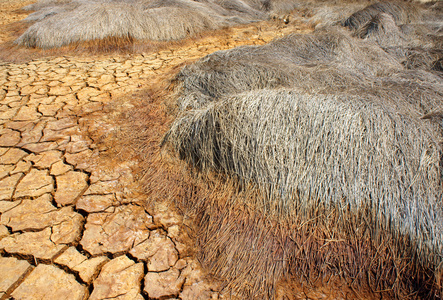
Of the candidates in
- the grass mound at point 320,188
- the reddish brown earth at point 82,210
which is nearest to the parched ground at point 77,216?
the reddish brown earth at point 82,210

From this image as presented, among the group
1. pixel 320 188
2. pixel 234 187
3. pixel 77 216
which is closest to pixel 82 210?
pixel 77 216

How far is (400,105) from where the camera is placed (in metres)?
2.06

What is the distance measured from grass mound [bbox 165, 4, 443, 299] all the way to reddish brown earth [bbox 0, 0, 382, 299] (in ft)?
0.53

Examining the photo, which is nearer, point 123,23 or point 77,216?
point 77,216

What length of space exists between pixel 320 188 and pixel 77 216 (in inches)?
56.6

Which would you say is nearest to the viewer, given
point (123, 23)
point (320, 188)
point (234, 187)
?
point (320, 188)

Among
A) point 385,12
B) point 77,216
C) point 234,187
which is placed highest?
point 385,12

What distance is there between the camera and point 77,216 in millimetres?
1783

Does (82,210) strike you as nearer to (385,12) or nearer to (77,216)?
(77,216)

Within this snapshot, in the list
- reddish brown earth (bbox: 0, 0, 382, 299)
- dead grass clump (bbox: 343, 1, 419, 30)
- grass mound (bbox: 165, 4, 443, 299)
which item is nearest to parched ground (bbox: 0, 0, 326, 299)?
reddish brown earth (bbox: 0, 0, 382, 299)

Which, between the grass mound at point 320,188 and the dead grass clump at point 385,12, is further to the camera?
the dead grass clump at point 385,12

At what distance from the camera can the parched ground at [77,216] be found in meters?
1.44

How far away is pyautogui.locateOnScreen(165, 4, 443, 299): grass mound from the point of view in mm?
1427

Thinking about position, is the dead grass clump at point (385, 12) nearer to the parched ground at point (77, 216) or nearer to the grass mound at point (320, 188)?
the grass mound at point (320, 188)
